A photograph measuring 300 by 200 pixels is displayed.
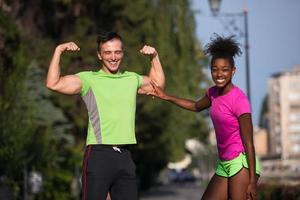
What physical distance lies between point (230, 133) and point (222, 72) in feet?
1.70

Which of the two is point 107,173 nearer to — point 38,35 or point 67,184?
point 67,184

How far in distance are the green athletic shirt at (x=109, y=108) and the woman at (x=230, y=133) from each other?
73 centimetres

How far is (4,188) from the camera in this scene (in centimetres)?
1453

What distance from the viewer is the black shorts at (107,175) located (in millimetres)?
7426

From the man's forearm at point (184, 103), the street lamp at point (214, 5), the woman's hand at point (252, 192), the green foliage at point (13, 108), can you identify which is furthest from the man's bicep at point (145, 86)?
the street lamp at point (214, 5)

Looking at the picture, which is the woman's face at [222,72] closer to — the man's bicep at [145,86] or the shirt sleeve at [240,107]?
the shirt sleeve at [240,107]

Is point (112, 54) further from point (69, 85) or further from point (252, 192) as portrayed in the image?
point (252, 192)

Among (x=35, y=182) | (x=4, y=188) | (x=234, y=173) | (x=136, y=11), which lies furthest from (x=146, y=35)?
(x=234, y=173)

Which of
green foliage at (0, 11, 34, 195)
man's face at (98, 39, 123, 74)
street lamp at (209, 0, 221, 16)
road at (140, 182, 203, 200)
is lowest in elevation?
road at (140, 182, 203, 200)

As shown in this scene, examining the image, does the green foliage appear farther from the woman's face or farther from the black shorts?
the black shorts

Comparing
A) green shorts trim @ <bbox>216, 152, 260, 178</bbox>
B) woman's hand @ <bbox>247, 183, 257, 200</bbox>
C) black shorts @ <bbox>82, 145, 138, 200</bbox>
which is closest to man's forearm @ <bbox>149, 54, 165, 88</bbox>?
green shorts trim @ <bbox>216, 152, 260, 178</bbox>

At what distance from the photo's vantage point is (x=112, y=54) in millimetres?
7734

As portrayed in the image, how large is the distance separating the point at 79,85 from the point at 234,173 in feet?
4.93

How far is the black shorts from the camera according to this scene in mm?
7426
